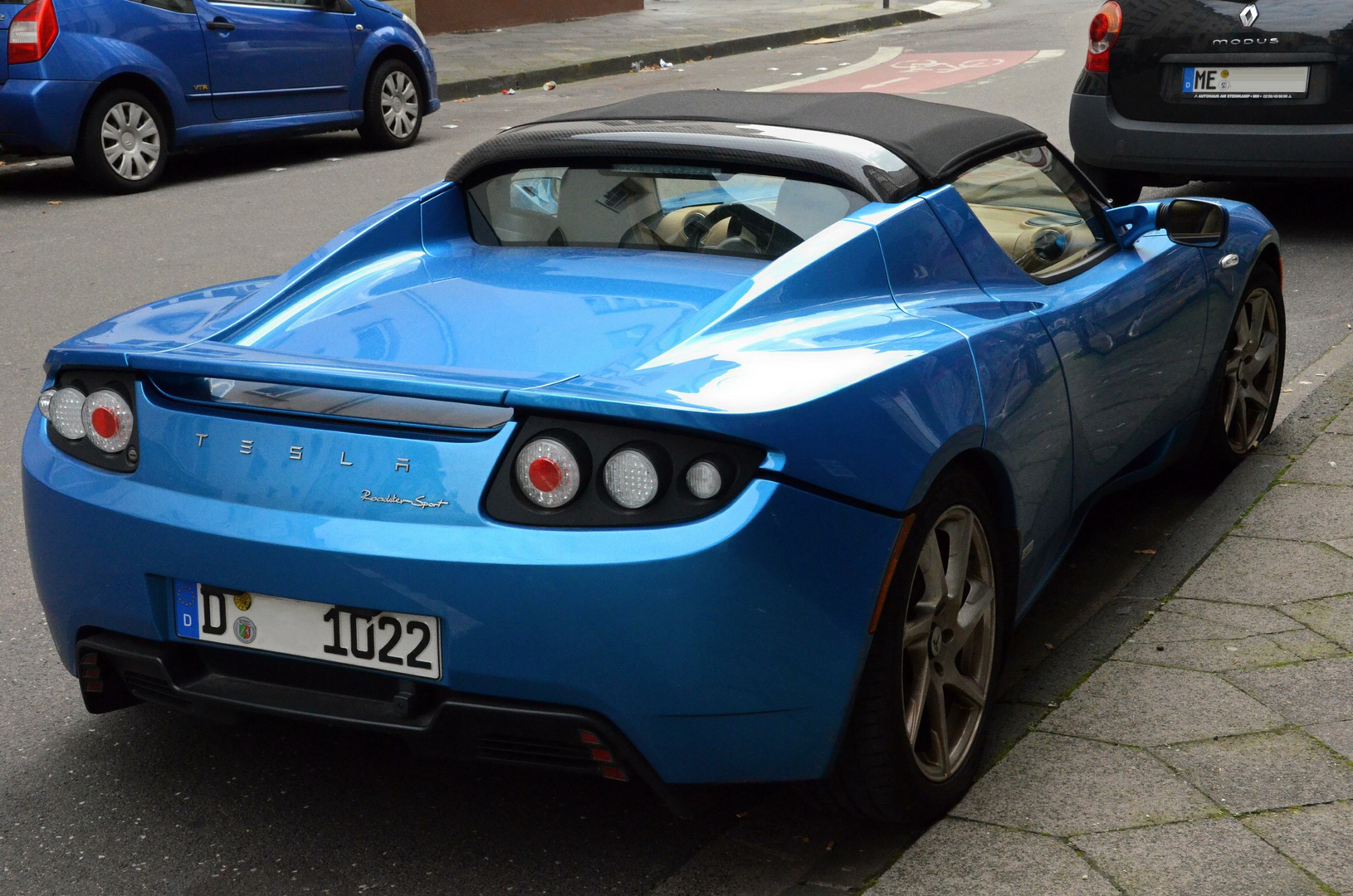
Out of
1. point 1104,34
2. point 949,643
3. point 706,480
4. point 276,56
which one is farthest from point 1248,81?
point 276,56

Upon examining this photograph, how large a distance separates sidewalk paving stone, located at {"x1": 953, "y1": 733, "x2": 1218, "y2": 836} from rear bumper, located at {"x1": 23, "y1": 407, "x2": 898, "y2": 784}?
48cm

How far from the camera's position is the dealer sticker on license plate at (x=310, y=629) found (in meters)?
2.41

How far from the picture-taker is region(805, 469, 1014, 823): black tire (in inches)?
101

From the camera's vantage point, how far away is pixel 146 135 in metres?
10.0

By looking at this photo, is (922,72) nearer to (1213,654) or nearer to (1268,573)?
(1268,573)

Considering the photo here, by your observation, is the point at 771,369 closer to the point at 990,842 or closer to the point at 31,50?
the point at 990,842

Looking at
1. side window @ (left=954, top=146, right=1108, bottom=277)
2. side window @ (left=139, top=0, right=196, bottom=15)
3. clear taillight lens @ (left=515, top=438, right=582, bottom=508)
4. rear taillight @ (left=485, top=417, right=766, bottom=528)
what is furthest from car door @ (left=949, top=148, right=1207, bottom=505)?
side window @ (left=139, top=0, right=196, bottom=15)

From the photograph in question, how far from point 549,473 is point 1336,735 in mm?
1690

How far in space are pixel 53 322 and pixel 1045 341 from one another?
16.0 ft

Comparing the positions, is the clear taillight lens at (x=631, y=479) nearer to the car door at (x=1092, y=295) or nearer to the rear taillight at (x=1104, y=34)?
the car door at (x=1092, y=295)

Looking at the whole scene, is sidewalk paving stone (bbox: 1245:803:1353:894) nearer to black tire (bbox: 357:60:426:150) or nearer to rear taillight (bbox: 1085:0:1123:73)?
rear taillight (bbox: 1085:0:1123:73)

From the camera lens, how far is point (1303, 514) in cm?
425

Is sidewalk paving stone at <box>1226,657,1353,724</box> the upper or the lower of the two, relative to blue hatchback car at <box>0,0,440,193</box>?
lower

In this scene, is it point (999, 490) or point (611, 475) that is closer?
point (611, 475)
